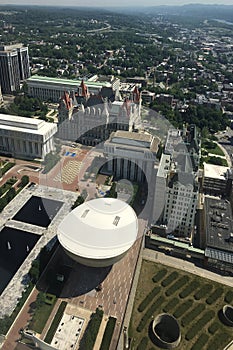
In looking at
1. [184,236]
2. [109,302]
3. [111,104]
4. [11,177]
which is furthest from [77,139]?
[109,302]

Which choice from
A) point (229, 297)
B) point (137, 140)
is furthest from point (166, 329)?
point (137, 140)

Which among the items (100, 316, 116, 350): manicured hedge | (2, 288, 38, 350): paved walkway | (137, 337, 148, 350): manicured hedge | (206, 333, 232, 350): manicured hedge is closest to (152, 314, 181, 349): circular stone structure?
(137, 337, 148, 350): manicured hedge

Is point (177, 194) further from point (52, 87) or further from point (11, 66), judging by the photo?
point (11, 66)

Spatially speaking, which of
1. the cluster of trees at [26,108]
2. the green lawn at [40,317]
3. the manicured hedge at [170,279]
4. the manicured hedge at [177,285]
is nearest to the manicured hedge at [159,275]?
the manicured hedge at [170,279]

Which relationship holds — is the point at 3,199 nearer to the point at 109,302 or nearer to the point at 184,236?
the point at 109,302

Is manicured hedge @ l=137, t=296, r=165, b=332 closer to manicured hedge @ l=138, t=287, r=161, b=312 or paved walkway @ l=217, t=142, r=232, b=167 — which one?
manicured hedge @ l=138, t=287, r=161, b=312

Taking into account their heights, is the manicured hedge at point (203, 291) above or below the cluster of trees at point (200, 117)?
below

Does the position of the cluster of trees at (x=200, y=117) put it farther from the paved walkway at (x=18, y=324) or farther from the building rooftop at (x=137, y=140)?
the paved walkway at (x=18, y=324)
